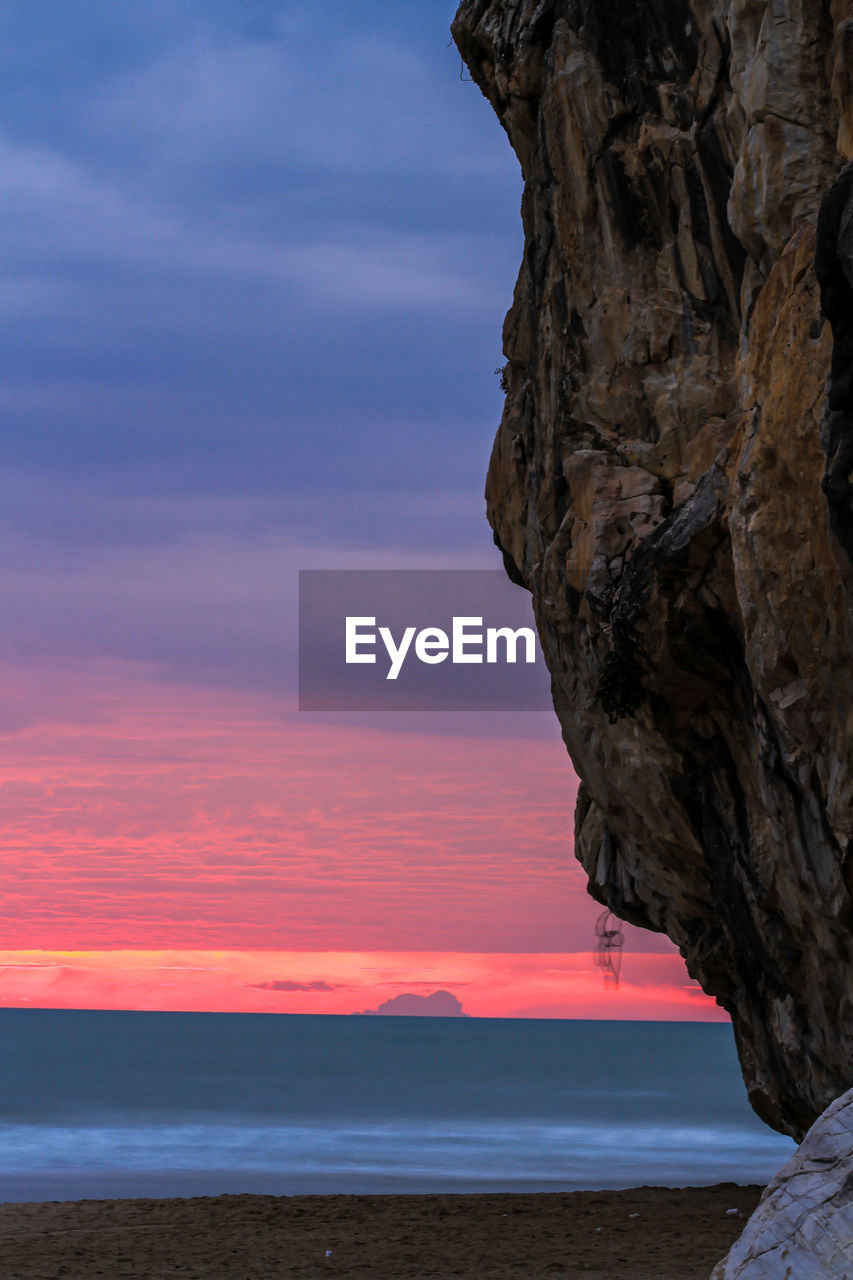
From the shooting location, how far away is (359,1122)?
4697cm

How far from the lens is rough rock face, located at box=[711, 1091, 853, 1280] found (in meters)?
6.05

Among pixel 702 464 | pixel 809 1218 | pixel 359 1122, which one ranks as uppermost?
pixel 702 464

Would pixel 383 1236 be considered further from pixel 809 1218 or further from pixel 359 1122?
pixel 359 1122

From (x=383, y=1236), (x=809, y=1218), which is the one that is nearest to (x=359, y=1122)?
(x=383, y=1236)

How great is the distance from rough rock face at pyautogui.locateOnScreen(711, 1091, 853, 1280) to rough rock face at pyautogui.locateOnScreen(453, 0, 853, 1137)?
16.0 ft

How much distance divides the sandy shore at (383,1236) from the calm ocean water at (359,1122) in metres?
8.96

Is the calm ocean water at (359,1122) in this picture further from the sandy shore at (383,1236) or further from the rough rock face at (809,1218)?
the rough rock face at (809,1218)

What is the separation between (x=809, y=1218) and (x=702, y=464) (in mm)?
10618

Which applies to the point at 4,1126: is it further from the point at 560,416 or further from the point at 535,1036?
the point at 535,1036

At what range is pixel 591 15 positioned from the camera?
1611 cm

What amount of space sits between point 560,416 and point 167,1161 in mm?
26315

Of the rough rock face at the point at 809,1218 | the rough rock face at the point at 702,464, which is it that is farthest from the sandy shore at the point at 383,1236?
the rough rock face at the point at 809,1218

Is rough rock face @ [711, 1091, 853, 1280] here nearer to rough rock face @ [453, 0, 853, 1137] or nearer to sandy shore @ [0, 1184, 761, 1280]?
rough rock face @ [453, 0, 853, 1137]

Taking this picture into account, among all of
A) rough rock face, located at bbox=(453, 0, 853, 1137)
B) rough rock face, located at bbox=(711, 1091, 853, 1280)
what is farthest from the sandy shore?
rough rock face, located at bbox=(711, 1091, 853, 1280)
